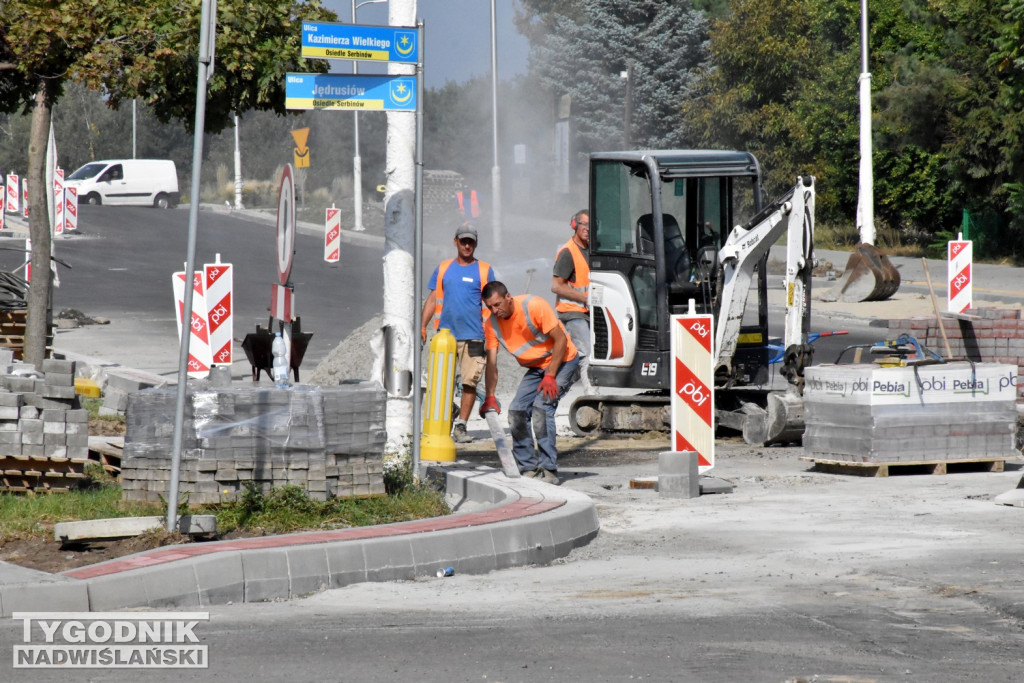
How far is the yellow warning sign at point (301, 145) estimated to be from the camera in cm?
1828

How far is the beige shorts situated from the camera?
35.5 feet

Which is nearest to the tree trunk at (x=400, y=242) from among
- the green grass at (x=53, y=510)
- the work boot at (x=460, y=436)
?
the green grass at (x=53, y=510)

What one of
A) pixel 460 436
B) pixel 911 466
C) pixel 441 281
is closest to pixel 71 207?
pixel 460 436

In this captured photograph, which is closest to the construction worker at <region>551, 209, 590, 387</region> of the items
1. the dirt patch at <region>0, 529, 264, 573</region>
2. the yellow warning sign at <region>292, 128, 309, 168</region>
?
the yellow warning sign at <region>292, 128, 309, 168</region>

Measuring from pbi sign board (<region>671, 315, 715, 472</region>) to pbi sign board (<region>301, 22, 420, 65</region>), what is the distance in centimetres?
275

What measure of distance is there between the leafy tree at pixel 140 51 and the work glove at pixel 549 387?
5090mm

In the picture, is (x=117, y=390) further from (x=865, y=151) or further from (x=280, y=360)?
(x=865, y=151)

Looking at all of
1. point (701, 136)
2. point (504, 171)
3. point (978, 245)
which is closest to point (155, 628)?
point (978, 245)

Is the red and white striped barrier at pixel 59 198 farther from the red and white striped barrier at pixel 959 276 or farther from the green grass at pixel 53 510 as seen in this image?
the green grass at pixel 53 510

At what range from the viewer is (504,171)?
214ft

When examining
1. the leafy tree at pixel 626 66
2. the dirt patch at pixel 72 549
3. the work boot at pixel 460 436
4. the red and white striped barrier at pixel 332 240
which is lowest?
the dirt patch at pixel 72 549

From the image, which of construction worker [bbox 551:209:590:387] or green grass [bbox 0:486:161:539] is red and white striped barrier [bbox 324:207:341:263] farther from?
green grass [bbox 0:486:161:539]

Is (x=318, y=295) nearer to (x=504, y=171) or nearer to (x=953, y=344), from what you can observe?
(x=953, y=344)

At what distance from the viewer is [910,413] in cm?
1116
